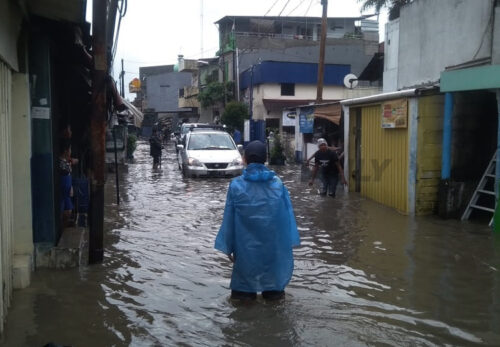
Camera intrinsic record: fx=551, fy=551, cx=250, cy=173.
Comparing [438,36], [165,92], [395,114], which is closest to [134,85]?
[165,92]

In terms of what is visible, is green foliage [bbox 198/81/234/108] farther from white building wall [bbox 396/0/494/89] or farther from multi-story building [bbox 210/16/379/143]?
white building wall [bbox 396/0/494/89]

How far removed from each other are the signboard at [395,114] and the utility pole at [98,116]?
261 inches

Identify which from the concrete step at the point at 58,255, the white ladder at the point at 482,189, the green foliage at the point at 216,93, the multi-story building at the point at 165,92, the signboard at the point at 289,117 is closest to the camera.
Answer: the concrete step at the point at 58,255

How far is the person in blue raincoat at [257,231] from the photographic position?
210 inches

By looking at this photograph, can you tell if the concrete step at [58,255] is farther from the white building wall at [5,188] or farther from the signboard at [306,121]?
the signboard at [306,121]

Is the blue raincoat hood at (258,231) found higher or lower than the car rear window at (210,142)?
lower

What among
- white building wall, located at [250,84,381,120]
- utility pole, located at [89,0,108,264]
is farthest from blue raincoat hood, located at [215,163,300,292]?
white building wall, located at [250,84,381,120]

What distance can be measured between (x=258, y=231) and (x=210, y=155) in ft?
42.6

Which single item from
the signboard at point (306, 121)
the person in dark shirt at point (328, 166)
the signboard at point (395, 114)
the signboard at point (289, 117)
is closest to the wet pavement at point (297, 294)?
the signboard at point (395, 114)

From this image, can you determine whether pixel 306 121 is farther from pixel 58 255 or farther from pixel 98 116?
pixel 58 255

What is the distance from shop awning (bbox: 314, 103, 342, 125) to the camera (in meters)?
18.2

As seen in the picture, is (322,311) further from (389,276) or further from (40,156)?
→ (40,156)

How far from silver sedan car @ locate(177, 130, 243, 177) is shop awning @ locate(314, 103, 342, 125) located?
128 inches

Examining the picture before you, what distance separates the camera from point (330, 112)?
62.5ft
